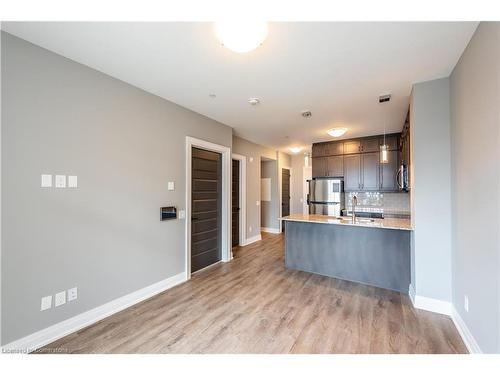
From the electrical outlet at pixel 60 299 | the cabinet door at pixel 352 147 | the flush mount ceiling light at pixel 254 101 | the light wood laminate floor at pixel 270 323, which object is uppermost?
the flush mount ceiling light at pixel 254 101

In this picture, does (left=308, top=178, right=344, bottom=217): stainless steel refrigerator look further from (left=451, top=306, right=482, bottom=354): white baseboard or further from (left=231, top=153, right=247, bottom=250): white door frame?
(left=451, top=306, right=482, bottom=354): white baseboard

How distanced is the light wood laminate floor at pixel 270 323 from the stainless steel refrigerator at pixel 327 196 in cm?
242

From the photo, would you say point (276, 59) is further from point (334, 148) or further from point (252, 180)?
point (334, 148)

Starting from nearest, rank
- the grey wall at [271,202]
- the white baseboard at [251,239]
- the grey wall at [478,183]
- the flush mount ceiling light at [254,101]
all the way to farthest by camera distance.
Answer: the grey wall at [478,183], the flush mount ceiling light at [254,101], the white baseboard at [251,239], the grey wall at [271,202]

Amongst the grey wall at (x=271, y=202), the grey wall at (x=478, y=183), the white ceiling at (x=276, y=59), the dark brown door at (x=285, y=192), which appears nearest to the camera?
the grey wall at (x=478, y=183)

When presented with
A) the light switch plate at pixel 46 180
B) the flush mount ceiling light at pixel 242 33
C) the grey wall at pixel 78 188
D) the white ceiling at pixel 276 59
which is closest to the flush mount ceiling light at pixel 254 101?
the white ceiling at pixel 276 59

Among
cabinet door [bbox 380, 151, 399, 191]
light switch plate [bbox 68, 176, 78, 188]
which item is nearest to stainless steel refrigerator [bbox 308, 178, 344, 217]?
cabinet door [bbox 380, 151, 399, 191]

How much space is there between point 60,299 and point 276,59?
3044 millimetres

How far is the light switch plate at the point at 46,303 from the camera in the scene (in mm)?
1934

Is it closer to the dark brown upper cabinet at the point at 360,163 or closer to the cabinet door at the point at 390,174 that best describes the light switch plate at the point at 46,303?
the dark brown upper cabinet at the point at 360,163

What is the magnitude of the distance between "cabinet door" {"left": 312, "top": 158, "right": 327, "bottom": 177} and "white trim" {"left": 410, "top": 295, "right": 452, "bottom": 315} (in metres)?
3.47

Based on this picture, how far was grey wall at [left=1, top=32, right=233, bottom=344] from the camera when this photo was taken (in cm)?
179
